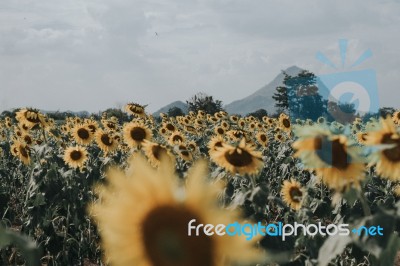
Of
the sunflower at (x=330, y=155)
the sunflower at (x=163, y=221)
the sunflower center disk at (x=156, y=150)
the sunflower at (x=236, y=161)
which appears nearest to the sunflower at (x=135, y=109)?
the sunflower center disk at (x=156, y=150)

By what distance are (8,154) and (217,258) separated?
12.5 metres

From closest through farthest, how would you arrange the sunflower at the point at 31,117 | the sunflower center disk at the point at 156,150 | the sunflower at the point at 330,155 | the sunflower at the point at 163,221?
1. the sunflower at the point at 163,221
2. the sunflower at the point at 330,155
3. the sunflower center disk at the point at 156,150
4. the sunflower at the point at 31,117

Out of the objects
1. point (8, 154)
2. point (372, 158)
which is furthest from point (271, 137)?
point (372, 158)

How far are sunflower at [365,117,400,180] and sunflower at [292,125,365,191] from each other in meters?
0.11

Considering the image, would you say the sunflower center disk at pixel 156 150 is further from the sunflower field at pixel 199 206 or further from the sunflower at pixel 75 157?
the sunflower at pixel 75 157

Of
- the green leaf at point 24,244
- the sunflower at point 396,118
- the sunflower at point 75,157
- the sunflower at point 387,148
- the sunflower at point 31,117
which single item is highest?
the sunflower at point 31,117

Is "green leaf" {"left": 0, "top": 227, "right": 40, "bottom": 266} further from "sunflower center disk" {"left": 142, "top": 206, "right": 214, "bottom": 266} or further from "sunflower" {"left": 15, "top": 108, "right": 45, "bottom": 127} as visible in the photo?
"sunflower" {"left": 15, "top": 108, "right": 45, "bottom": 127}

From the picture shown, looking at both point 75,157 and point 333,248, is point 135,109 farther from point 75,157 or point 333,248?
point 333,248

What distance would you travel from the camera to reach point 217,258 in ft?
4.02

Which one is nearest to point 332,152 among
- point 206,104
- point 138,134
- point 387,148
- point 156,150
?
point 387,148

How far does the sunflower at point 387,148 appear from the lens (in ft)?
9.18

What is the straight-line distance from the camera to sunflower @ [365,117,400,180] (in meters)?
2.80

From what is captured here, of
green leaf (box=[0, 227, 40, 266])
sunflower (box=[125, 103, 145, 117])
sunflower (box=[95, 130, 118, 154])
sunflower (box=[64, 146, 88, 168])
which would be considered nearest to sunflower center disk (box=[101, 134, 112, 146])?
sunflower (box=[95, 130, 118, 154])

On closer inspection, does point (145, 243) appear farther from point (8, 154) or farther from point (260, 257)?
point (8, 154)
